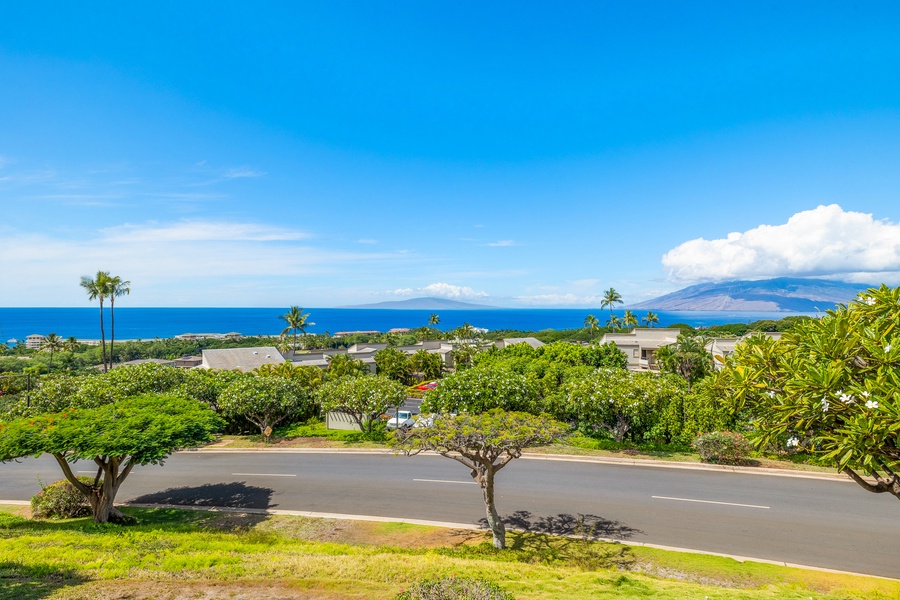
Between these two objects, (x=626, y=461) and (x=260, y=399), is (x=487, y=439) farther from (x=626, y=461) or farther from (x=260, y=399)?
(x=260, y=399)

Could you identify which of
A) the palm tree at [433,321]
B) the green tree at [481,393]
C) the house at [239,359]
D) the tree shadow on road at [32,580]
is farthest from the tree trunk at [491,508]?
the palm tree at [433,321]

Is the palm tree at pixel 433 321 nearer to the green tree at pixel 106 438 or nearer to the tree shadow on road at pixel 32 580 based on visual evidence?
the green tree at pixel 106 438

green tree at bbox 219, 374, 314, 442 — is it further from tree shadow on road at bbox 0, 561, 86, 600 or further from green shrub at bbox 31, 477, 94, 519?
tree shadow on road at bbox 0, 561, 86, 600

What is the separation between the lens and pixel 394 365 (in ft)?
185

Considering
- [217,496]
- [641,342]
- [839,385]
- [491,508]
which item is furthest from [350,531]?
[641,342]

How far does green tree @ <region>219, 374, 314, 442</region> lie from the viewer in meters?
28.8

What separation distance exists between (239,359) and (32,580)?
163 ft

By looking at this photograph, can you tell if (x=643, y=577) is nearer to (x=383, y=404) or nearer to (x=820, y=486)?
(x=820, y=486)

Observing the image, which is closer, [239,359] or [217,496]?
[217,496]

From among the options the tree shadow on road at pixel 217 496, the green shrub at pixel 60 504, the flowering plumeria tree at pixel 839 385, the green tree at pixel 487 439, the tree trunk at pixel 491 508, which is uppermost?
the flowering plumeria tree at pixel 839 385

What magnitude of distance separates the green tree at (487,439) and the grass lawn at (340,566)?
189 cm

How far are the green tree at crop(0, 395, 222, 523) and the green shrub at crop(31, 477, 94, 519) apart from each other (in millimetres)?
1116

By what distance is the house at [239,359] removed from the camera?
53688mm

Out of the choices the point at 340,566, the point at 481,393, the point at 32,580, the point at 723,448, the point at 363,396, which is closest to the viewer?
the point at 32,580
